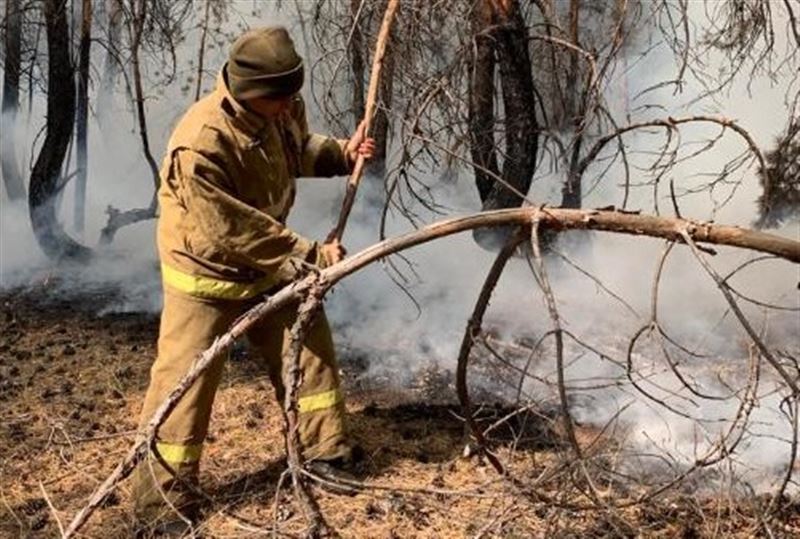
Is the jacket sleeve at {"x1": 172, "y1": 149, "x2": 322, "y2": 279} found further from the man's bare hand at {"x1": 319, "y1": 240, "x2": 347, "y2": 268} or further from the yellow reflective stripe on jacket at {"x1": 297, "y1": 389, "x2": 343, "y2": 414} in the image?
the yellow reflective stripe on jacket at {"x1": 297, "y1": 389, "x2": 343, "y2": 414}

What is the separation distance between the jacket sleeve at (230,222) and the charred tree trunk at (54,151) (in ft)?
17.9

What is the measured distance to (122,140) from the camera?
15969mm

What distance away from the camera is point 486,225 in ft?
9.91

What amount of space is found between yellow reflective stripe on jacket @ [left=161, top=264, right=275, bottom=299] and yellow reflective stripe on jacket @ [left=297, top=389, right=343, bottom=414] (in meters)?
0.58

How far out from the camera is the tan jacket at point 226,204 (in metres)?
4.02

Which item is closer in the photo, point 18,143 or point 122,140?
point 18,143

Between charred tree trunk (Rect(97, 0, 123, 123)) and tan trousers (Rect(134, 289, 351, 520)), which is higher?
charred tree trunk (Rect(97, 0, 123, 123))

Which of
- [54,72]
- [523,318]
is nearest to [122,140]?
[54,72]

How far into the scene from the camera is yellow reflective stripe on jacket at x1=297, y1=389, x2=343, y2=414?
15.1ft

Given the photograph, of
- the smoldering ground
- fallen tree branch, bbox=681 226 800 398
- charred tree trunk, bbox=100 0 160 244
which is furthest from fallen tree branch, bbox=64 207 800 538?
charred tree trunk, bbox=100 0 160 244

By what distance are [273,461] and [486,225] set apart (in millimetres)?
2337

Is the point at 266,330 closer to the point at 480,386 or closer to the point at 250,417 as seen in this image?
the point at 250,417

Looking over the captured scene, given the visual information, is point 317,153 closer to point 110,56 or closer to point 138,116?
point 138,116

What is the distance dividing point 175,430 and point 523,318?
3.19m
